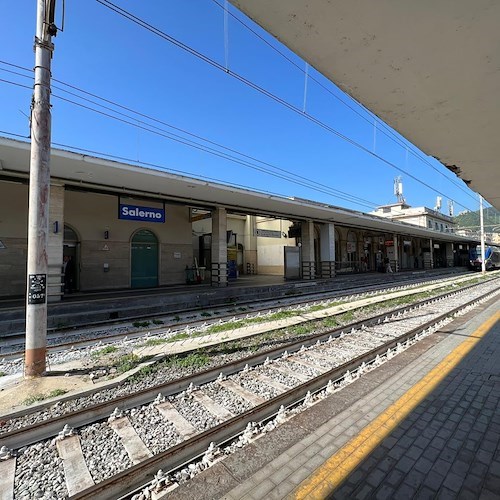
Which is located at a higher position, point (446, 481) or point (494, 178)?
point (494, 178)

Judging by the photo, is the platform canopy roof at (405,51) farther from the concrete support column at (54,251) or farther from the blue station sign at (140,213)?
the blue station sign at (140,213)

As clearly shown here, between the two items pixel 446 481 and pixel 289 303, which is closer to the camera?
pixel 446 481

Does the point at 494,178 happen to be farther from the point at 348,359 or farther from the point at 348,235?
the point at 348,235

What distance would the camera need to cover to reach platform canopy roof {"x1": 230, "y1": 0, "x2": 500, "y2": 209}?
1.79 metres

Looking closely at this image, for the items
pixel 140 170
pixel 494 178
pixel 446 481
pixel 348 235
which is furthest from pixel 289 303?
pixel 348 235

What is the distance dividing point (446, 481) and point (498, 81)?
129 inches

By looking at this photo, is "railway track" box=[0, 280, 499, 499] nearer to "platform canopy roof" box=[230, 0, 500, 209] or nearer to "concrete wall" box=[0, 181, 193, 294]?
"platform canopy roof" box=[230, 0, 500, 209]

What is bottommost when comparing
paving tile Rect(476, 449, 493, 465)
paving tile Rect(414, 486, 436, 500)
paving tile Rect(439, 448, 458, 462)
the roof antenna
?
paving tile Rect(414, 486, 436, 500)

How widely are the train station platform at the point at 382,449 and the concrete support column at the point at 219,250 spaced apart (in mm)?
12088

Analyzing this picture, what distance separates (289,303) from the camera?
42.3 feet

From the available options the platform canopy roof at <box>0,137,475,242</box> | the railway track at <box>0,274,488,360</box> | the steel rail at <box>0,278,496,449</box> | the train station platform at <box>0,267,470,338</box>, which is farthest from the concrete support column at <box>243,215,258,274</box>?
the steel rail at <box>0,278,496,449</box>

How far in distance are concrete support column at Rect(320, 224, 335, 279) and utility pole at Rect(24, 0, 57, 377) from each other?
20103mm

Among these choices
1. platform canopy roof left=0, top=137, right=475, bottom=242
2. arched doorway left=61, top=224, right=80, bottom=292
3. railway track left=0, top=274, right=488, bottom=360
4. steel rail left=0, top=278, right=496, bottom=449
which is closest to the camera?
steel rail left=0, top=278, right=496, bottom=449

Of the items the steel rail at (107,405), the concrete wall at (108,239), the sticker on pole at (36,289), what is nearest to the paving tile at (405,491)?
the steel rail at (107,405)
